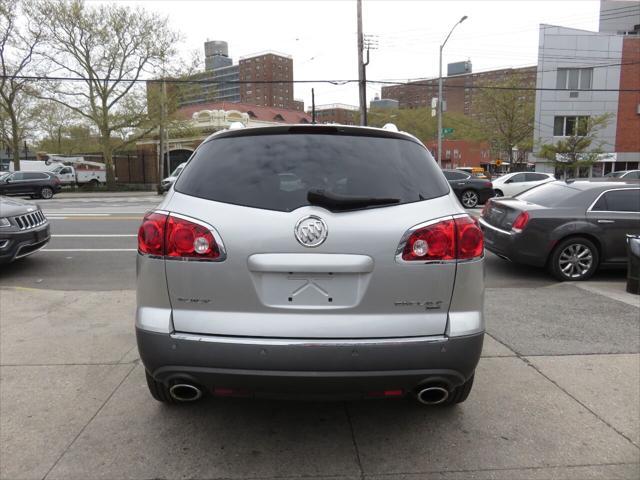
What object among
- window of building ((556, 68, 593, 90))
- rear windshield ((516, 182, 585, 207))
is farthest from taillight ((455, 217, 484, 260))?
window of building ((556, 68, 593, 90))

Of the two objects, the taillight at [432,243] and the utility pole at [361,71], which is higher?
the utility pole at [361,71]

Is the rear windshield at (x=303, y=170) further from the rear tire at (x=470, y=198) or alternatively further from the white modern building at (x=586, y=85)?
the white modern building at (x=586, y=85)

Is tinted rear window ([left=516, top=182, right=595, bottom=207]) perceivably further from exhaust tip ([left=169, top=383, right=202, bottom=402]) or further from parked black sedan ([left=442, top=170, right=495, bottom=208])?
parked black sedan ([left=442, top=170, right=495, bottom=208])

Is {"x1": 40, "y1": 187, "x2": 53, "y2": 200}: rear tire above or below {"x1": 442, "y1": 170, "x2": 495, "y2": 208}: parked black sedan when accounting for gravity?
below

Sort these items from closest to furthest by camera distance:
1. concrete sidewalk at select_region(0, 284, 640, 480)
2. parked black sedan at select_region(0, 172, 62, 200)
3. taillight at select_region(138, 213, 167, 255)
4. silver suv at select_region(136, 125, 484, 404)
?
silver suv at select_region(136, 125, 484, 404), taillight at select_region(138, 213, 167, 255), concrete sidewalk at select_region(0, 284, 640, 480), parked black sedan at select_region(0, 172, 62, 200)

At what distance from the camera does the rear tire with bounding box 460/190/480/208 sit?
20.0 m

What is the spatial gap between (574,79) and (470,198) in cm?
2625

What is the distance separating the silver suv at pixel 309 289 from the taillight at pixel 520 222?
16.9ft

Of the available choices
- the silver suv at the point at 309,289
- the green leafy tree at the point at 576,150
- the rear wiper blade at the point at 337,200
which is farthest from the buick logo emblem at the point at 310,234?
the green leafy tree at the point at 576,150

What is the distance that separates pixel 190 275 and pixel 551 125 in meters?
43.2

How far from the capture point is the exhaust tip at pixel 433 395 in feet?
8.42

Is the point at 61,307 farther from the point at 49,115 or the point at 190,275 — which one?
the point at 49,115

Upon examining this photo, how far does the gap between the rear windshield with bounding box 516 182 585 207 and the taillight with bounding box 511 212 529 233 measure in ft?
1.42

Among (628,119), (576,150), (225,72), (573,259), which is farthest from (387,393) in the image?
(628,119)
